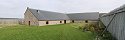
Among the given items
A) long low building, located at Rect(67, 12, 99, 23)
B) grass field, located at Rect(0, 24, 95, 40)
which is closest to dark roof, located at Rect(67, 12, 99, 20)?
long low building, located at Rect(67, 12, 99, 23)

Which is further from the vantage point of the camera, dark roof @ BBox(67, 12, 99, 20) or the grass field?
dark roof @ BBox(67, 12, 99, 20)

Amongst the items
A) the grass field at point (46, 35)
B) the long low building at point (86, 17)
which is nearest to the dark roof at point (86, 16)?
the long low building at point (86, 17)

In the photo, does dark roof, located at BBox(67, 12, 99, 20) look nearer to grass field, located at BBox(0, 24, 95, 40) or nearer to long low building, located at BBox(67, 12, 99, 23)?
long low building, located at BBox(67, 12, 99, 23)

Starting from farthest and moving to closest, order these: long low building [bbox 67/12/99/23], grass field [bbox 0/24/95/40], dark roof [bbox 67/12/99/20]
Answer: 1. dark roof [bbox 67/12/99/20]
2. long low building [bbox 67/12/99/23]
3. grass field [bbox 0/24/95/40]

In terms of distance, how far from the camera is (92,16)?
58.9 meters

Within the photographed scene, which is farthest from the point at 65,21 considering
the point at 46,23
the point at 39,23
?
the point at 39,23

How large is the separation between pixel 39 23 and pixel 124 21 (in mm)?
29932

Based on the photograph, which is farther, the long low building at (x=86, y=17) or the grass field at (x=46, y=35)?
the long low building at (x=86, y=17)

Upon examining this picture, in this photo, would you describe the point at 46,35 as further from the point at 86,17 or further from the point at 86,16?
the point at 86,16

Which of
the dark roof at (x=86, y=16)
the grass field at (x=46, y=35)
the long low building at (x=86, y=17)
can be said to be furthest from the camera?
the dark roof at (x=86, y=16)

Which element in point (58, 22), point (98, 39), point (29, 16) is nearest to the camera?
point (98, 39)

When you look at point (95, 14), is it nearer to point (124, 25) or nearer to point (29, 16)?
point (29, 16)

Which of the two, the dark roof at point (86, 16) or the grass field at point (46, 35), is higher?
the dark roof at point (86, 16)

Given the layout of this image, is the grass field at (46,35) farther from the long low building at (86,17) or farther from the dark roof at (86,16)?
the dark roof at (86,16)
